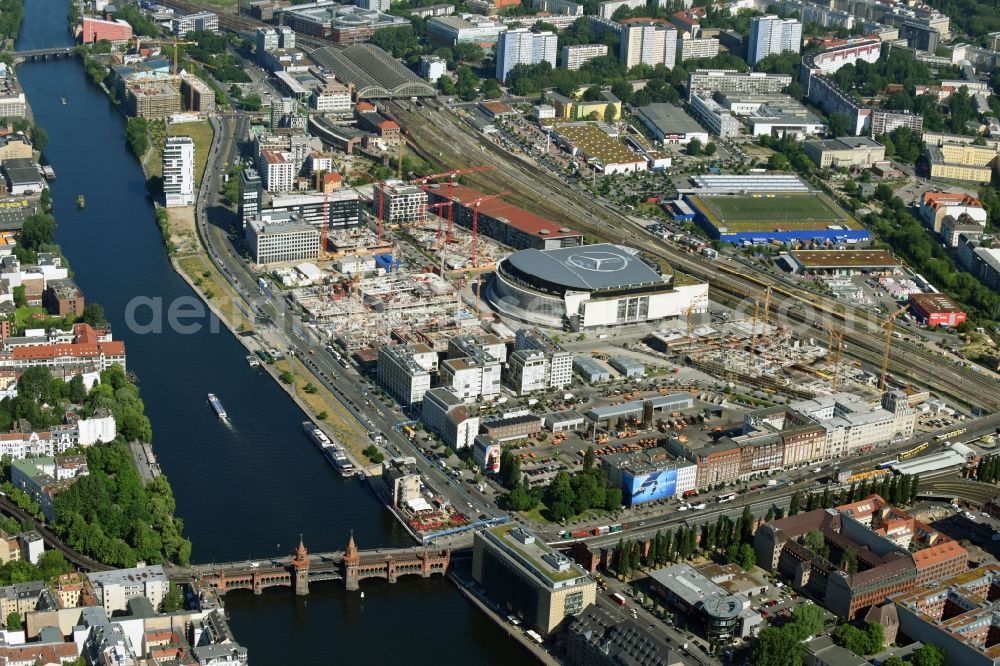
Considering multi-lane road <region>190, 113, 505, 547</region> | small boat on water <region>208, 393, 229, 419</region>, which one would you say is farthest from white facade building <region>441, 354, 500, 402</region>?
small boat on water <region>208, 393, 229, 419</region>

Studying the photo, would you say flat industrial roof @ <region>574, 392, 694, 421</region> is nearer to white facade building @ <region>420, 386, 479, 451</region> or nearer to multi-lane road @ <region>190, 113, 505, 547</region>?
white facade building @ <region>420, 386, 479, 451</region>

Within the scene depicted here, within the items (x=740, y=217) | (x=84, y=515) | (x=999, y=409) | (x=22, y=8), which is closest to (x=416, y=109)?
(x=740, y=217)

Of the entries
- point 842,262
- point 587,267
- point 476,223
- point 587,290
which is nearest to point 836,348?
point 842,262

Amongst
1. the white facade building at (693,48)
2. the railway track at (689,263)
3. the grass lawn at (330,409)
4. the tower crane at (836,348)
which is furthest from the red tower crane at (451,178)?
the white facade building at (693,48)

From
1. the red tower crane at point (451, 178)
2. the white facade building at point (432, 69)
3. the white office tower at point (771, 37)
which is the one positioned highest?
the white office tower at point (771, 37)

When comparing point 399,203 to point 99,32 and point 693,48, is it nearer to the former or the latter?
point 693,48

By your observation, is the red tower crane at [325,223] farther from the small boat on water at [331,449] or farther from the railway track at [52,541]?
the railway track at [52,541]
